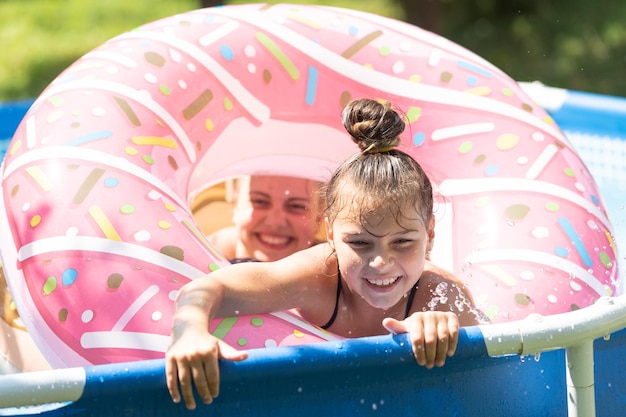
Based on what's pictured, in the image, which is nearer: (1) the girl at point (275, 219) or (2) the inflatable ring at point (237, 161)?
(2) the inflatable ring at point (237, 161)

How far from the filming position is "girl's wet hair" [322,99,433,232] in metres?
2.22

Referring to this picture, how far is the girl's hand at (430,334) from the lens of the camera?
1983 millimetres

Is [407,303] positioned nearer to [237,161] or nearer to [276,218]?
[237,161]

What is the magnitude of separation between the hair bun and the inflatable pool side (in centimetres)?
50

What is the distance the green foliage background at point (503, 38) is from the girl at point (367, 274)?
3.87 meters

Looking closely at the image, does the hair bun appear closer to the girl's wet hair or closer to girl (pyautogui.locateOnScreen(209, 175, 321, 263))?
the girl's wet hair

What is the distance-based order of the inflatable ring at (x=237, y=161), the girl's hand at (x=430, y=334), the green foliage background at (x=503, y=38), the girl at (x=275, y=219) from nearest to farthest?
the girl's hand at (x=430, y=334) < the inflatable ring at (x=237, y=161) < the girl at (x=275, y=219) < the green foliage background at (x=503, y=38)

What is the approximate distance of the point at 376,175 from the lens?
2244 mm

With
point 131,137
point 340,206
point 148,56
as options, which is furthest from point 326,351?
point 148,56

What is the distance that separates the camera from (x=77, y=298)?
7.10ft

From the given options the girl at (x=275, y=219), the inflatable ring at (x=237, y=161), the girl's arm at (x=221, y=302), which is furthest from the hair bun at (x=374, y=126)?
the girl at (x=275, y=219)

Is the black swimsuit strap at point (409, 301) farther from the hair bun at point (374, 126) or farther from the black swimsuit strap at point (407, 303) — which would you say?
the hair bun at point (374, 126)

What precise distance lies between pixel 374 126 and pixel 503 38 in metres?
4.79

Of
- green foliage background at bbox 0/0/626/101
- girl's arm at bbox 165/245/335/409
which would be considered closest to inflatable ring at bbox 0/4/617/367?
girl's arm at bbox 165/245/335/409
